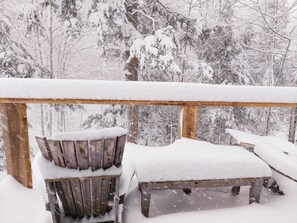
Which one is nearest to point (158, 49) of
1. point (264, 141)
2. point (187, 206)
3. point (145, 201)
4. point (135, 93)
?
point (264, 141)

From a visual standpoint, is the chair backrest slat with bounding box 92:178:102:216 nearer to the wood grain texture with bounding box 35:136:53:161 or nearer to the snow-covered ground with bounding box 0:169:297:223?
the snow-covered ground with bounding box 0:169:297:223

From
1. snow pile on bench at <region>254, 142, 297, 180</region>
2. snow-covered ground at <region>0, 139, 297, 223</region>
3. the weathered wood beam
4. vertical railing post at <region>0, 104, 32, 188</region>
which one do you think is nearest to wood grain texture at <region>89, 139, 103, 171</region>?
snow-covered ground at <region>0, 139, 297, 223</region>

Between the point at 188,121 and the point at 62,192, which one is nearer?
the point at 62,192

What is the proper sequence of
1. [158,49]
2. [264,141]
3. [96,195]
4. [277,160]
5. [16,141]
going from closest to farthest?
1. [96,195]
2. [277,160]
3. [16,141]
4. [264,141]
5. [158,49]

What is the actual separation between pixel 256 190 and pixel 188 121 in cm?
105

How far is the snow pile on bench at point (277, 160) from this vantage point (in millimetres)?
2783

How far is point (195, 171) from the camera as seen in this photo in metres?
2.59

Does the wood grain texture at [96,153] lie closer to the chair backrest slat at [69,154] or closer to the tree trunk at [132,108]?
the chair backrest slat at [69,154]

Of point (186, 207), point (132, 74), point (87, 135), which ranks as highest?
point (132, 74)

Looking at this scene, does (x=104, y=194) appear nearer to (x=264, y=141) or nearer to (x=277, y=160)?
(x=277, y=160)

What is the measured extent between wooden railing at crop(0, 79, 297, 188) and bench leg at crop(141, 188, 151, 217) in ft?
3.25

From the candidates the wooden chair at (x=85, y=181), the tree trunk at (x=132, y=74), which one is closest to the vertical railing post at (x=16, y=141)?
the wooden chair at (x=85, y=181)

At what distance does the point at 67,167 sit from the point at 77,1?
8028 millimetres

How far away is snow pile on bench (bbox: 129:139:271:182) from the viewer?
8.36 feet
